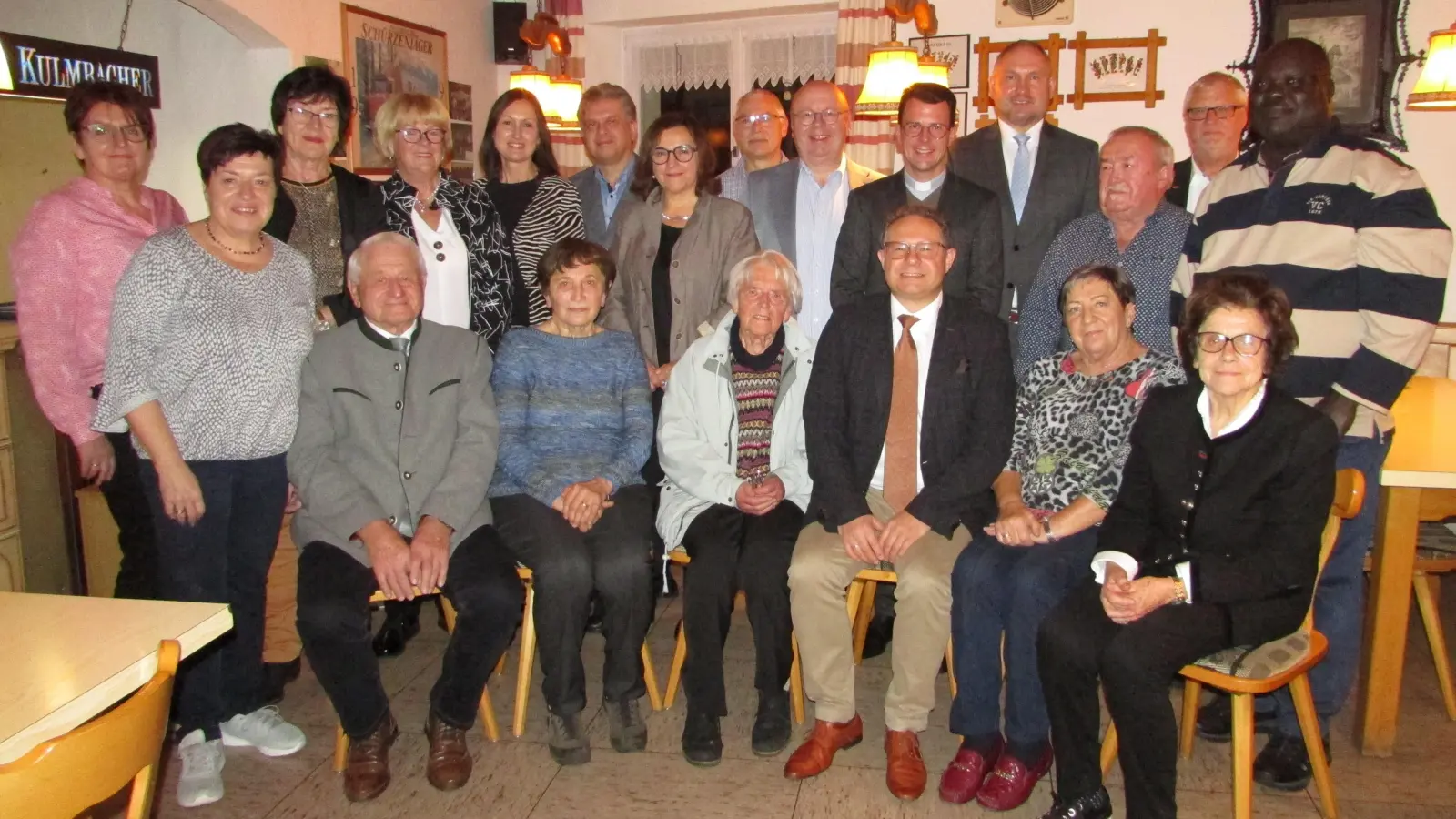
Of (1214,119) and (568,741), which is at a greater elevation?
(1214,119)

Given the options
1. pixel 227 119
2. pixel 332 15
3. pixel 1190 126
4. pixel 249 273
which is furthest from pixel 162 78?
pixel 1190 126

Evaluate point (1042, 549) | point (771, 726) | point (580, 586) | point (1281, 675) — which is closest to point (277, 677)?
point (580, 586)

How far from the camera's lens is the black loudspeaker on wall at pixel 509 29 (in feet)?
22.3

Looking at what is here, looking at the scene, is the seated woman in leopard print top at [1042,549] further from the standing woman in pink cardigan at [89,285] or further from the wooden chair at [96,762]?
the standing woman in pink cardigan at [89,285]

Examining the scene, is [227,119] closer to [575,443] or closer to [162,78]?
[162,78]

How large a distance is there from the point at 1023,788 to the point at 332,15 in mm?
4956

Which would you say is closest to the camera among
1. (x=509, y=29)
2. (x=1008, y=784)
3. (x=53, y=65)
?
(x=1008, y=784)

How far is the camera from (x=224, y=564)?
2551 mm

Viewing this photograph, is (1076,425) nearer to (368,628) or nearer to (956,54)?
(368,628)

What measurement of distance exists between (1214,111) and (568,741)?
280 cm

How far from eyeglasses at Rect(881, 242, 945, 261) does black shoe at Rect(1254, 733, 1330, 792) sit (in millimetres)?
1493

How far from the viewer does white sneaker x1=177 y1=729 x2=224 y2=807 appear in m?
2.50

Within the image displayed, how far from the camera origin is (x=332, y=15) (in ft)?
17.6

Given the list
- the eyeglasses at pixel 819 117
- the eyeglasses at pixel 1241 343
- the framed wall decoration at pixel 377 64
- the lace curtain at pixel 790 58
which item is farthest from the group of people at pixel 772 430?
the lace curtain at pixel 790 58
